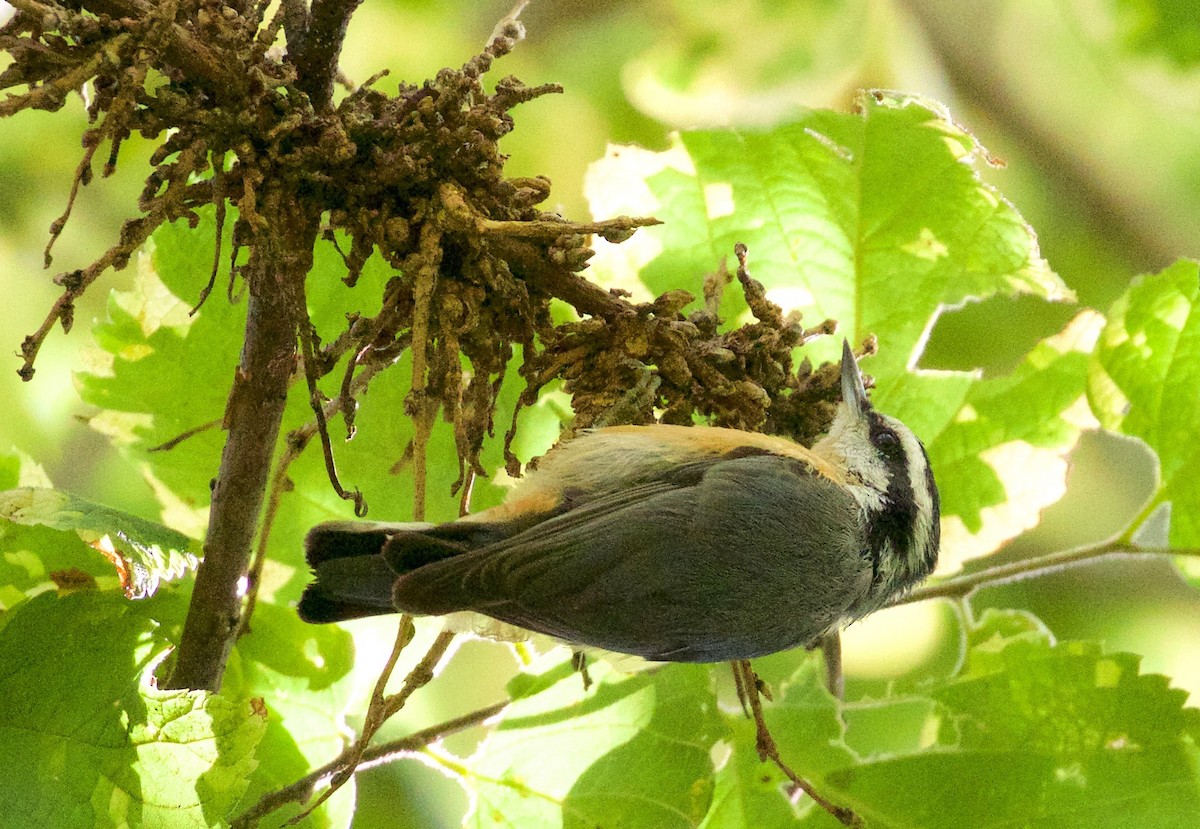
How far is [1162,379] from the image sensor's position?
1301 millimetres

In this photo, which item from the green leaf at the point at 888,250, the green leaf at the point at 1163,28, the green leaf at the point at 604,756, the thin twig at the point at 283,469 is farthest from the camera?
the green leaf at the point at 1163,28

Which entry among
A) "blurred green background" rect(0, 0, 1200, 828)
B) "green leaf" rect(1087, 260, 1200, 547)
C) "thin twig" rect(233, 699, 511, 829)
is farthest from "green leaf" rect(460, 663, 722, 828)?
"blurred green background" rect(0, 0, 1200, 828)

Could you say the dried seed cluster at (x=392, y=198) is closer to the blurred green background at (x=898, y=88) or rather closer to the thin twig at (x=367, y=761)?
the thin twig at (x=367, y=761)

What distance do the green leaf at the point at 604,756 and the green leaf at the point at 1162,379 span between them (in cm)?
56

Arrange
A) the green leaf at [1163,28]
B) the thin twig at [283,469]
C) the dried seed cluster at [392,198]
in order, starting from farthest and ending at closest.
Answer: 1. the green leaf at [1163,28]
2. the thin twig at [283,469]
3. the dried seed cluster at [392,198]

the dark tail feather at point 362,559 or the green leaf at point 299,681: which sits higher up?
the dark tail feather at point 362,559

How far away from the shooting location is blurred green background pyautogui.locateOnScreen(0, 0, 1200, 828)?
238cm

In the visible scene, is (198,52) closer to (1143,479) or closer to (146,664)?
(146,664)

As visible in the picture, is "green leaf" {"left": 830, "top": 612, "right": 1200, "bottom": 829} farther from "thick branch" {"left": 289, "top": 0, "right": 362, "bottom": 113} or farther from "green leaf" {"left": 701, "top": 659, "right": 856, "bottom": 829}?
"thick branch" {"left": 289, "top": 0, "right": 362, "bottom": 113}

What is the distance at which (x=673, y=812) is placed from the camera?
3.74ft

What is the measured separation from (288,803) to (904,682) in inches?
27.8

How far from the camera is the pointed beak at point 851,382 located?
1261 millimetres

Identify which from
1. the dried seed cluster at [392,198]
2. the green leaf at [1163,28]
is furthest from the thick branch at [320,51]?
the green leaf at [1163,28]

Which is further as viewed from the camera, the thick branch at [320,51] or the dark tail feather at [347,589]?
the dark tail feather at [347,589]
